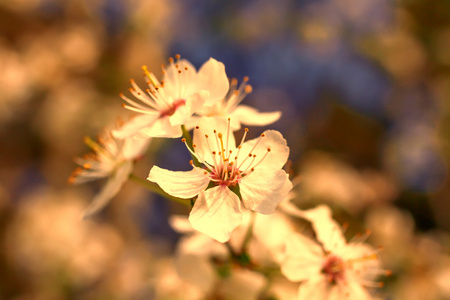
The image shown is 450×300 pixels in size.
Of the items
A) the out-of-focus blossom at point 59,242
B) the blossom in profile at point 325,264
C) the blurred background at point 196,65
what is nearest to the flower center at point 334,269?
the blossom in profile at point 325,264

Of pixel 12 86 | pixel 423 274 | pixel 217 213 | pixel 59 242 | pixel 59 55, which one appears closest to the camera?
pixel 217 213

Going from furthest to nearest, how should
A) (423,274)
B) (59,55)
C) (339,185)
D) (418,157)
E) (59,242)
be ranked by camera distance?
1. (59,55)
2. (418,157)
3. (59,242)
4. (339,185)
5. (423,274)

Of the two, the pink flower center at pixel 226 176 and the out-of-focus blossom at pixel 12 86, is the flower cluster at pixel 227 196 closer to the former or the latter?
the pink flower center at pixel 226 176

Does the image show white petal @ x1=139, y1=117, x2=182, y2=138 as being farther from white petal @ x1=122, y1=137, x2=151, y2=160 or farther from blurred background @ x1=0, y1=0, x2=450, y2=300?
blurred background @ x1=0, y1=0, x2=450, y2=300

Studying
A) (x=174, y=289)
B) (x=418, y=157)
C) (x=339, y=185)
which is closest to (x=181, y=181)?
(x=174, y=289)

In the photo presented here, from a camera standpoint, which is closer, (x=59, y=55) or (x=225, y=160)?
(x=225, y=160)

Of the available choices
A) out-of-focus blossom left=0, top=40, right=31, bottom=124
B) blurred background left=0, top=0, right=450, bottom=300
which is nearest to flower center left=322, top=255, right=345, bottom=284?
blurred background left=0, top=0, right=450, bottom=300

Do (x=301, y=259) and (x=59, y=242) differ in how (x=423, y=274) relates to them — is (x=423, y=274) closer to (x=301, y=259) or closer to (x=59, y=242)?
(x=301, y=259)

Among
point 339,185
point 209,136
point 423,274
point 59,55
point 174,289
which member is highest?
point 59,55
